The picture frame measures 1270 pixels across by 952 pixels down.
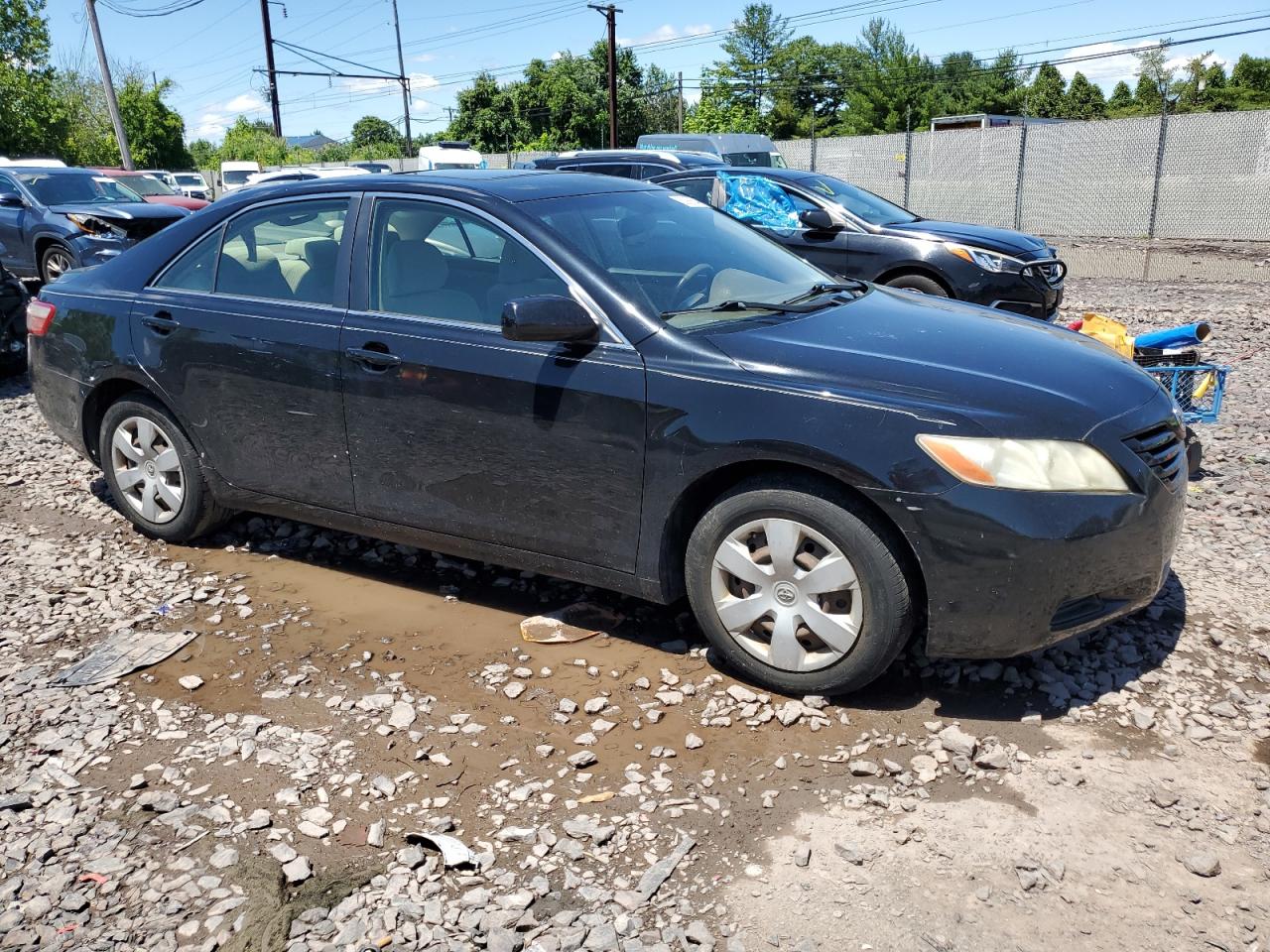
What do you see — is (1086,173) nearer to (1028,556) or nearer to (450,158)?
(450,158)

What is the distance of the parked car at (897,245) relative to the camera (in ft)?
30.6

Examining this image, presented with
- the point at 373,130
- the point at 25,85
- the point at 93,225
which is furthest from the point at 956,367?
the point at 373,130

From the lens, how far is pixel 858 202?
10.5 meters

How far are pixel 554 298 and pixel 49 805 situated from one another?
2288 millimetres

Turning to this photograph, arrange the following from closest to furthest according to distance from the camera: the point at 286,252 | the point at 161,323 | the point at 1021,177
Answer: the point at 286,252, the point at 161,323, the point at 1021,177

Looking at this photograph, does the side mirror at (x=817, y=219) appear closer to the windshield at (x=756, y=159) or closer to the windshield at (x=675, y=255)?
the windshield at (x=675, y=255)

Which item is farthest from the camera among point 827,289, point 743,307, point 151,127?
point 151,127

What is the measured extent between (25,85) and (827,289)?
36423mm

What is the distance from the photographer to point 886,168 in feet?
95.1

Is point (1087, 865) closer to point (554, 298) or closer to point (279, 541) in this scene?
point (554, 298)

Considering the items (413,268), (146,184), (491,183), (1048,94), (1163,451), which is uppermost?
(1048,94)

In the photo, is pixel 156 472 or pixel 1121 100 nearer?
pixel 156 472

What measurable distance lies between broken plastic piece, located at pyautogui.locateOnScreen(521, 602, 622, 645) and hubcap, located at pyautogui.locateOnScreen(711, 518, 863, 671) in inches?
30.7

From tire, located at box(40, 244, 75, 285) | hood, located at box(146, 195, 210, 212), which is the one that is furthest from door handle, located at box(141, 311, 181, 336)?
hood, located at box(146, 195, 210, 212)
